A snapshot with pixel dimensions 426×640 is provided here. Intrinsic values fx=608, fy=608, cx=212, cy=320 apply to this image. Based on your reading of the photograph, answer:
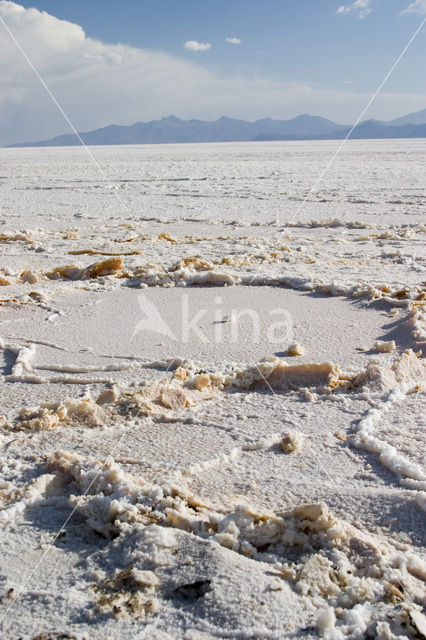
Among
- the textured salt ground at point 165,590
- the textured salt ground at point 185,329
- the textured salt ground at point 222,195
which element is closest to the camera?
the textured salt ground at point 165,590

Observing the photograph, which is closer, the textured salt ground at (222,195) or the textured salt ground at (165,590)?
the textured salt ground at (165,590)

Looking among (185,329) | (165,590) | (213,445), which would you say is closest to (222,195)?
(185,329)

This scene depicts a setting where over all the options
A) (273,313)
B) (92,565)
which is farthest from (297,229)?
(92,565)

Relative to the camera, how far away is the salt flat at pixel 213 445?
120cm

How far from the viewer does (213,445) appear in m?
1.87

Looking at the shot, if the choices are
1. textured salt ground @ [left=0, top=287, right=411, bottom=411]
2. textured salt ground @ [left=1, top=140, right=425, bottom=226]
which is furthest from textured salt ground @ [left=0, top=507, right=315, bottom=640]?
textured salt ground @ [left=1, top=140, right=425, bottom=226]

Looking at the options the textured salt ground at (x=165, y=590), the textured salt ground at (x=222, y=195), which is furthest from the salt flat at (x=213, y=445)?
the textured salt ground at (x=222, y=195)

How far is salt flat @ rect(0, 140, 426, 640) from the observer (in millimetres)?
1196

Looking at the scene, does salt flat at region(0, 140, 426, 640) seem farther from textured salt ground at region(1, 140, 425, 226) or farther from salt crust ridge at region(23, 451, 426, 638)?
textured salt ground at region(1, 140, 425, 226)

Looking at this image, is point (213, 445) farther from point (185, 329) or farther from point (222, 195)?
point (222, 195)

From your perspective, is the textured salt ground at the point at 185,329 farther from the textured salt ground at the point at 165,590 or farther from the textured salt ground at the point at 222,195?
the textured salt ground at the point at 222,195

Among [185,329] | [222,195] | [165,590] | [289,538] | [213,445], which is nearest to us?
[165,590]

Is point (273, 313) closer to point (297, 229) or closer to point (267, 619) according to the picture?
point (267, 619)

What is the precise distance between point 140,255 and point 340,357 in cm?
232
